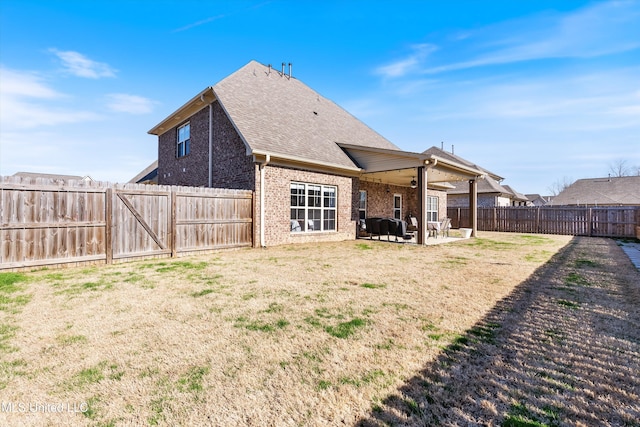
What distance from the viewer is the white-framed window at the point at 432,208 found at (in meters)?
20.4

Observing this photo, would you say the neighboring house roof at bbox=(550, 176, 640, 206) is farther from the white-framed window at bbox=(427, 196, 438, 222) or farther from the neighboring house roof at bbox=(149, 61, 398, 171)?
the neighboring house roof at bbox=(149, 61, 398, 171)

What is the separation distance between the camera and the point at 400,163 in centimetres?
1213

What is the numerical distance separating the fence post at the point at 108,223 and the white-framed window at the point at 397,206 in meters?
14.8

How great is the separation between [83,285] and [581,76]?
14.9m

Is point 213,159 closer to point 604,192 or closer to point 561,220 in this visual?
point 561,220

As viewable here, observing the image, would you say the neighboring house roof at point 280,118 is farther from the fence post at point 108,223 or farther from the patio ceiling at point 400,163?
the fence post at point 108,223

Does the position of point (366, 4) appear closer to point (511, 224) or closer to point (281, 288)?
point (281, 288)

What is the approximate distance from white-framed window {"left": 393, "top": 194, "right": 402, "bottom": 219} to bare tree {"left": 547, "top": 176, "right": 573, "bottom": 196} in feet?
256

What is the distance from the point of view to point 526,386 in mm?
2359

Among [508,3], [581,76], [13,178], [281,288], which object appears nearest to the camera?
[281,288]

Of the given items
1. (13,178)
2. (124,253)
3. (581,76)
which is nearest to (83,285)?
(124,253)

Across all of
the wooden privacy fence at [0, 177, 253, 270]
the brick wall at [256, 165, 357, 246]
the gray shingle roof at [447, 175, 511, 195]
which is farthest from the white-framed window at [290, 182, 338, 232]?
the gray shingle roof at [447, 175, 511, 195]

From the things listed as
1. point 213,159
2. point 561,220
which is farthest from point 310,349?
point 561,220

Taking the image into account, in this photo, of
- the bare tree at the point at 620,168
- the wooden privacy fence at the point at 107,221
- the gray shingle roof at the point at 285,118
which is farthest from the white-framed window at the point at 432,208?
the bare tree at the point at 620,168
